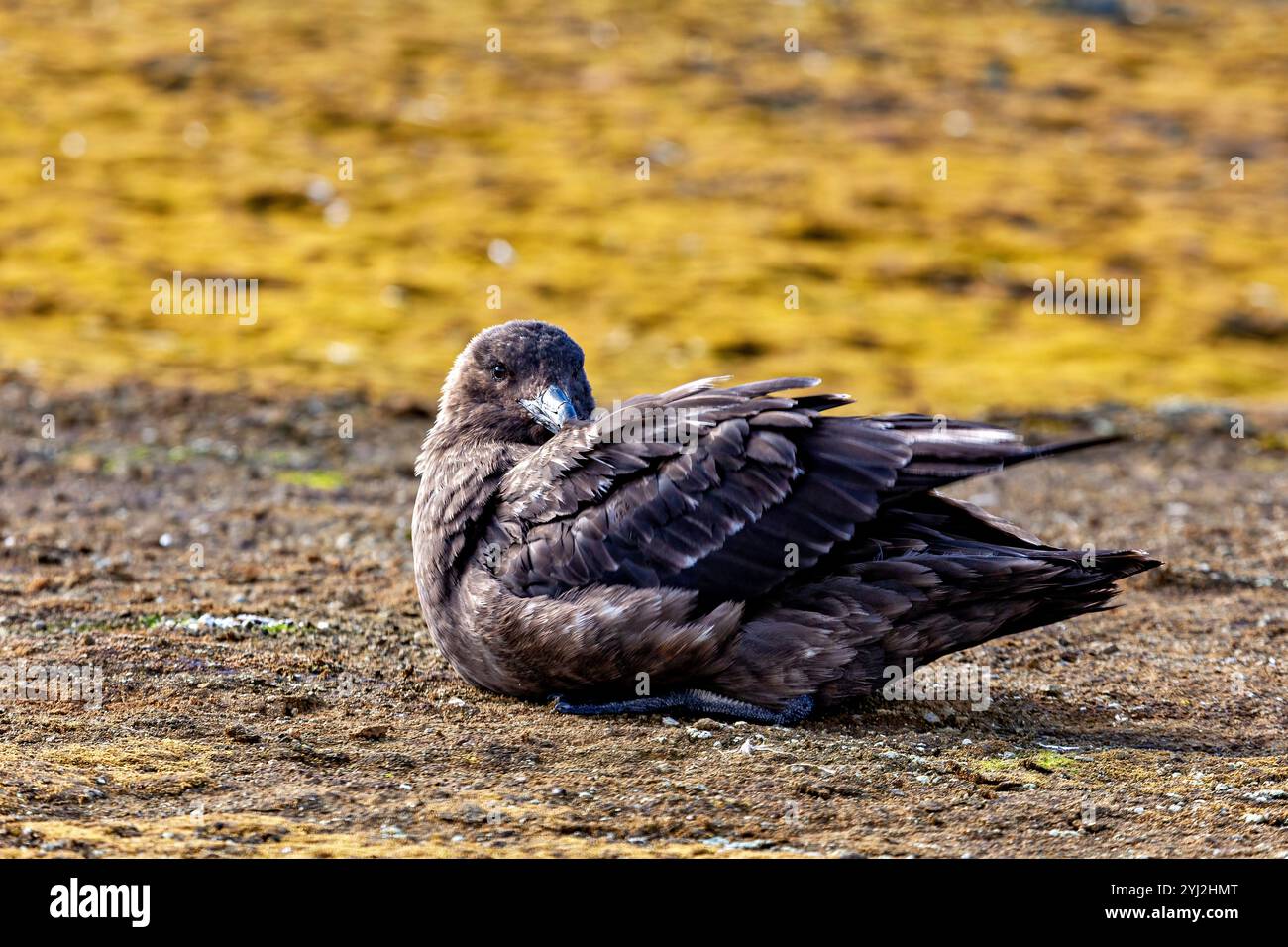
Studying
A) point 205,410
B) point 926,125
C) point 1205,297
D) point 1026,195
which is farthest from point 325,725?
point 926,125

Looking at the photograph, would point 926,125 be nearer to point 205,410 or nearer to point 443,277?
point 443,277

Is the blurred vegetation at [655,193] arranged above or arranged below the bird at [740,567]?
above

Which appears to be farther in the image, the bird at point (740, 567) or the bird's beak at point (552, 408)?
the bird's beak at point (552, 408)
